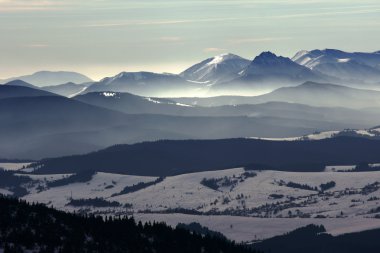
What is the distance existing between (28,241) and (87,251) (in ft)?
27.7

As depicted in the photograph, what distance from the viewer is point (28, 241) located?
196m

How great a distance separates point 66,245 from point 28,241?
18.8 feet

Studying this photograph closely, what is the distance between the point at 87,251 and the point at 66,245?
297cm

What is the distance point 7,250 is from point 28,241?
8.10 meters

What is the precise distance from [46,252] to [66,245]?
7.07m

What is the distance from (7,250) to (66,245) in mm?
12758

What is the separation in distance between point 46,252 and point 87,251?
27.7 ft

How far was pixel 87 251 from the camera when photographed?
199000 millimetres

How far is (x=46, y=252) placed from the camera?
630 ft

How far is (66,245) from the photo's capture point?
19888 cm

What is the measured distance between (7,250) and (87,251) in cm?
1458
